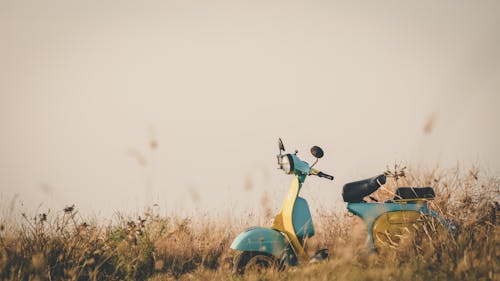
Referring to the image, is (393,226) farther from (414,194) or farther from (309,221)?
(309,221)

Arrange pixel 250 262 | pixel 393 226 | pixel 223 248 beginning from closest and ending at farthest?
pixel 250 262 → pixel 393 226 → pixel 223 248

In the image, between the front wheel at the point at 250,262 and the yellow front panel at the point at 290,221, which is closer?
the front wheel at the point at 250,262

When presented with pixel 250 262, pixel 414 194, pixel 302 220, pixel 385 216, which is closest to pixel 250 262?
pixel 250 262

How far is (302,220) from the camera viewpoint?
13.0 ft

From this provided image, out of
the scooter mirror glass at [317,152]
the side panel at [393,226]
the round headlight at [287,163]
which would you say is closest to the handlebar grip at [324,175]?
the scooter mirror glass at [317,152]

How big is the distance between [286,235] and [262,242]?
0.28 metres

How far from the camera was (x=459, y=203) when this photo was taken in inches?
194

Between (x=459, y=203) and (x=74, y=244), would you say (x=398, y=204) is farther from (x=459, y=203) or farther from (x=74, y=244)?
(x=74, y=244)

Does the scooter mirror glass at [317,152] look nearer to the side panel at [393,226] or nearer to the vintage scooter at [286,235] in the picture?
the vintage scooter at [286,235]

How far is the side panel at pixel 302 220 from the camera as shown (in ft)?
12.9

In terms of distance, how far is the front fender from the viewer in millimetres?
3699

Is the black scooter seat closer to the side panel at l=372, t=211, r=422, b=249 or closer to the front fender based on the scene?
the side panel at l=372, t=211, r=422, b=249

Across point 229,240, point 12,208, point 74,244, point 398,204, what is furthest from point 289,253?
point 12,208

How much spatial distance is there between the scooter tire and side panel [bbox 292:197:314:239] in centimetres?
35
